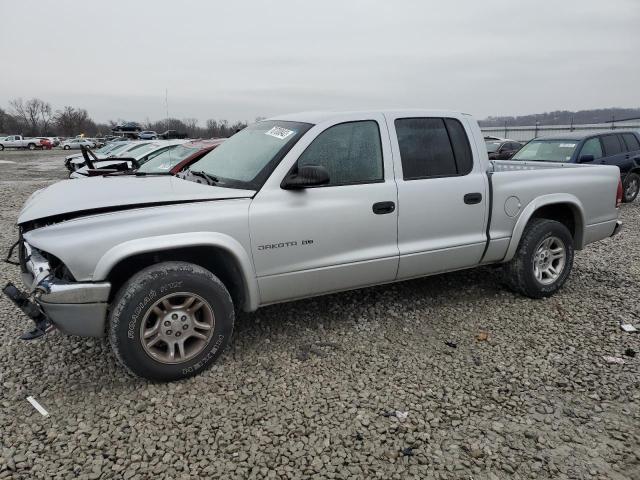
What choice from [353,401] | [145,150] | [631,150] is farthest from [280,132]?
[145,150]

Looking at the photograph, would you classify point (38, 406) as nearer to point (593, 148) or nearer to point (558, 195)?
point (558, 195)

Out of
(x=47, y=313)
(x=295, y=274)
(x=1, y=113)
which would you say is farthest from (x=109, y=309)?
(x=1, y=113)

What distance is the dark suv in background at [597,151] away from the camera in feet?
31.4

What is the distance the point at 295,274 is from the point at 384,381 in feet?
3.23

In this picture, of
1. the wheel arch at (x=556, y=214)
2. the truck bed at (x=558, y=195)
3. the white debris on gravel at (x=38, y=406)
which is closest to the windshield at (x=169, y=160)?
the white debris on gravel at (x=38, y=406)

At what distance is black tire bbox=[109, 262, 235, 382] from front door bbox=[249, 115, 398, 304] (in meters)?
0.35

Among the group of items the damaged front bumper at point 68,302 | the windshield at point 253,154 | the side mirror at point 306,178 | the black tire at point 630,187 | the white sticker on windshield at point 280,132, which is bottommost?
the black tire at point 630,187

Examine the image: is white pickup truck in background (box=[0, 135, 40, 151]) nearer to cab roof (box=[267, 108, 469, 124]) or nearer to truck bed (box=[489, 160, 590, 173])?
cab roof (box=[267, 108, 469, 124])

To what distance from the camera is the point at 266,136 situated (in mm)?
3859

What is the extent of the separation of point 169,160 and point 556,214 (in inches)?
255

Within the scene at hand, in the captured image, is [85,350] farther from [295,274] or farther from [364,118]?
[364,118]

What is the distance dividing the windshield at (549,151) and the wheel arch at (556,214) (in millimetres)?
5164

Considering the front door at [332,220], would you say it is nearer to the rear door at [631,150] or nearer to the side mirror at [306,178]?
the side mirror at [306,178]

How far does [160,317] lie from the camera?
10.1ft
